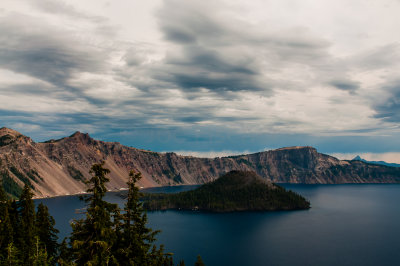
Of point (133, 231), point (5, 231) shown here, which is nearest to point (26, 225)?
point (5, 231)

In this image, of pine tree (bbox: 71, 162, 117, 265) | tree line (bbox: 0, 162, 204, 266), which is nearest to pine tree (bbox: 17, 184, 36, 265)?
tree line (bbox: 0, 162, 204, 266)

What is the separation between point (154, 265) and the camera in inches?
1881

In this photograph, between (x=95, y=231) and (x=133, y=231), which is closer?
(x=95, y=231)

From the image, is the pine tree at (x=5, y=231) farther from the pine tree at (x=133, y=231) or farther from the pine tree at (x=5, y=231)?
the pine tree at (x=133, y=231)

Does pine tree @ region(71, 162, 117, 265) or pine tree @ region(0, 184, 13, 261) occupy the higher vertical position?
pine tree @ region(71, 162, 117, 265)

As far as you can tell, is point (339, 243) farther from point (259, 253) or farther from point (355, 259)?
point (259, 253)

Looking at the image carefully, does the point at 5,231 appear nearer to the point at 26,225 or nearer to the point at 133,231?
the point at 26,225

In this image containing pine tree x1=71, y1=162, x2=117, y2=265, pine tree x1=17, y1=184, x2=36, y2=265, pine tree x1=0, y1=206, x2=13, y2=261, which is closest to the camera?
pine tree x1=71, y1=162, x2=117, y2=265

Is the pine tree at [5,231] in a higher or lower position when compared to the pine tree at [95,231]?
lower

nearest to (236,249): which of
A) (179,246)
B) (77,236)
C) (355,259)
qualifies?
(179,246)

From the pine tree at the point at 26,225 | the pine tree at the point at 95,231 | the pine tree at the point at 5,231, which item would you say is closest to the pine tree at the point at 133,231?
the pine tree at the point at 95,231

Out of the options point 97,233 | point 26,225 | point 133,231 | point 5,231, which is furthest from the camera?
point 26,225

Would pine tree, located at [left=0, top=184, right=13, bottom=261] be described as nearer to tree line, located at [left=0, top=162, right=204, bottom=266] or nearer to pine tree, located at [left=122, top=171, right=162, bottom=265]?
tree line, located at [left=0, top=162, right=204, bottom=266]

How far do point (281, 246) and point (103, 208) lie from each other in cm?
17523
